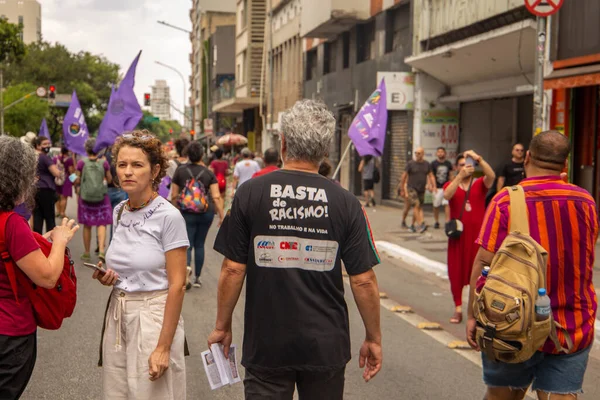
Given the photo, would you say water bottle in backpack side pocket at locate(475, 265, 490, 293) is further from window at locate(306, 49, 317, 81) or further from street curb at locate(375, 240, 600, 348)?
window at locate(306, 49, 317, 81)

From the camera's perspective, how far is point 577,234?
3.97 m

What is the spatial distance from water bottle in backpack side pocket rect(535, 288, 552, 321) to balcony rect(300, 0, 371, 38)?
80.3ft

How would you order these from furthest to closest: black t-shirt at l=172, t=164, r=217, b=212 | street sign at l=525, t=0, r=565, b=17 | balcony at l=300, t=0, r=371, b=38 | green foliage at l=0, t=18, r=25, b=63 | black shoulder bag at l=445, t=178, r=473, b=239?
green foliage at l=0, t=18, r=25, b=63
balcony at l=300, t=0, r=371, b=38
street sign at l=525, t=0, r=565, b=17
black t-shirt at l=172, t=164, r=217, b=212
black shoulder bag at l=445, t=178, r=473, b=239

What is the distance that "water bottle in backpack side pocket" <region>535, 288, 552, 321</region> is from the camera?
3705 mm

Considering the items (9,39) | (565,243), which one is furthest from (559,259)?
(9,39)

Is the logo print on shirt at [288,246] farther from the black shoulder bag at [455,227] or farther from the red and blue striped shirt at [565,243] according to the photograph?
the black shoulder bag at [455,227]

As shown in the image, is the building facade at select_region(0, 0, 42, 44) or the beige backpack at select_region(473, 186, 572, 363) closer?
the beige backpack at select_region(473, 186, 572, 363)

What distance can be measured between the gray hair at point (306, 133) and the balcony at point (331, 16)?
80.3 feet

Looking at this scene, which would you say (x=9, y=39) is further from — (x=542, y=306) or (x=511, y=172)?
(x=542, y=306)

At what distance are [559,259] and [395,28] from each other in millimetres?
22225

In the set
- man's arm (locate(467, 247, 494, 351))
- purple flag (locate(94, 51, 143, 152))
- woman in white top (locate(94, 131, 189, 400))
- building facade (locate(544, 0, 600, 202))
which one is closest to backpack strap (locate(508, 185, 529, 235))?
man's arm (locate(467, 247, 494, 351))

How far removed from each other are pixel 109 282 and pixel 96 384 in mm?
2433

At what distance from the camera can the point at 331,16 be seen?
27469 mm

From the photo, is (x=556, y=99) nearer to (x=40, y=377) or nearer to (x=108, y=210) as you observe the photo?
(x=108, y=210)
